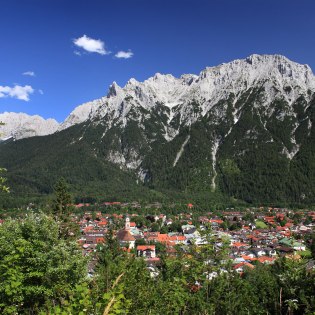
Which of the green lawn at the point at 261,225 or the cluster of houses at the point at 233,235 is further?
the green lawn at the point at 261,225

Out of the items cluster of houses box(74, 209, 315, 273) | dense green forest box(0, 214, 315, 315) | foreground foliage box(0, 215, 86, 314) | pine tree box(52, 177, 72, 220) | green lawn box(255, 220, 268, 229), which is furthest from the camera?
green lawn box(255, 220, 268, 229)

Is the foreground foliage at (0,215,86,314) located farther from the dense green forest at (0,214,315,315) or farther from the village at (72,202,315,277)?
the village at (72,202,315,277)

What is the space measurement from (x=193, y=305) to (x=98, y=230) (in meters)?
100

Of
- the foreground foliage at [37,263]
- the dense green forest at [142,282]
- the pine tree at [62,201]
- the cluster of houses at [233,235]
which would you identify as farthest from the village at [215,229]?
the foreground foliage at [37,263]

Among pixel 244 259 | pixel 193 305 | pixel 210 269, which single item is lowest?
pixel 244 259

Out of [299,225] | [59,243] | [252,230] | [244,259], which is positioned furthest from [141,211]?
[59,243]

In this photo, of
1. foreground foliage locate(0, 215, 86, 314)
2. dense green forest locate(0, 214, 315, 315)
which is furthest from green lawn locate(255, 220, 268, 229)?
foreground foliage locate(0, 215, 86, 314)

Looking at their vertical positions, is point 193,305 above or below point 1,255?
below

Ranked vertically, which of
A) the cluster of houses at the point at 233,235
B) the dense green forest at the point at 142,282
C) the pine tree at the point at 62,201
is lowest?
the cluster of houses at the point at 233,235

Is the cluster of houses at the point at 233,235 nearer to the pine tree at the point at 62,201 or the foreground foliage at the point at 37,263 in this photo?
the pine tree at the point at 62,201

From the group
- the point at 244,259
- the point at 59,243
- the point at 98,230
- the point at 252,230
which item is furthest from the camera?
the point at 252,230

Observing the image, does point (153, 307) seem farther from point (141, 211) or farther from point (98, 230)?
point (141, 211)

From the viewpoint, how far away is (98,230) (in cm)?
11238

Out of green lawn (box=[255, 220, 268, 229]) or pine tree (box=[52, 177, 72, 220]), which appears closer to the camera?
pine tree (box=[52, 177, 72, 220])
